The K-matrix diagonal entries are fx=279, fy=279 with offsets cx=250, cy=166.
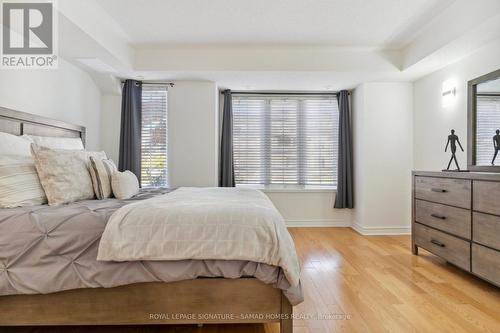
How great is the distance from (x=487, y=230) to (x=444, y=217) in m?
0.49

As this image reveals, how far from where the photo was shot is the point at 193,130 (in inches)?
163

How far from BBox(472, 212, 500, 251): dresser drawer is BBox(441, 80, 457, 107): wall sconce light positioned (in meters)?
1.63

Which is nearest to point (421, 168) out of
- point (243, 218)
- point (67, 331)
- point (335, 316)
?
point (335, 316)

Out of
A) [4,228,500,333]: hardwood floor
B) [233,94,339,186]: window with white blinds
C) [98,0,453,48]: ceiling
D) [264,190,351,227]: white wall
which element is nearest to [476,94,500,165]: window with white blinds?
[98,0,453,48]: ceiling

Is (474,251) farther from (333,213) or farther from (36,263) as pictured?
(36,263)

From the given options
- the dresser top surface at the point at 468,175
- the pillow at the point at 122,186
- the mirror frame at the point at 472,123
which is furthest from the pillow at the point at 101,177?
the mirror frame at the point at 472,123

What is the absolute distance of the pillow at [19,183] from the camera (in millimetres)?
1774

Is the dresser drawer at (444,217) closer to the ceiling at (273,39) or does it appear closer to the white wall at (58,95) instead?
the ceiling at (273,39)

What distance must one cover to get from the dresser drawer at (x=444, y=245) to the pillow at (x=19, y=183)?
3422 mm

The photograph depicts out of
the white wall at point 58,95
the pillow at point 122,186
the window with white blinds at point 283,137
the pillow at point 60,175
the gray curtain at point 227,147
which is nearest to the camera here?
the pillow at point 60,175

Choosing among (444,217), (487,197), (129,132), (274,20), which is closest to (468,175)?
(487,197)

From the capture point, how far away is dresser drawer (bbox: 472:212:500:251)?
7.03ft

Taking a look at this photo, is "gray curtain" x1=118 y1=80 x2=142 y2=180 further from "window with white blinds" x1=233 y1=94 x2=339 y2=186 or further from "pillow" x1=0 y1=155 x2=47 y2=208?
"pillow" x1=0 y1=155 x2=47 y2=208

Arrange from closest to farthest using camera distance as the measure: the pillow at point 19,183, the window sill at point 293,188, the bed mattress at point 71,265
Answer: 1. the bed mattress at point 71,265
2. the pillow at point 19,183
3. the window sill at point 293,188
